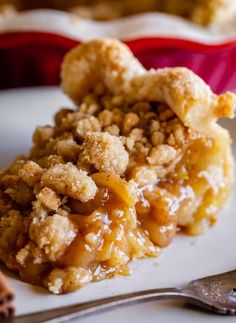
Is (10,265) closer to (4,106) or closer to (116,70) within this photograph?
(116,70)

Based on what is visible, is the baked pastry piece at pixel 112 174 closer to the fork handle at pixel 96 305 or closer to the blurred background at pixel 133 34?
the fork handle at pixel 96 305

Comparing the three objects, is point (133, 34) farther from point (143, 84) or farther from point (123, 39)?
point (143, 84)

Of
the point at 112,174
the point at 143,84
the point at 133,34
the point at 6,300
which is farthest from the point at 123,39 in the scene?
the point at 6,300

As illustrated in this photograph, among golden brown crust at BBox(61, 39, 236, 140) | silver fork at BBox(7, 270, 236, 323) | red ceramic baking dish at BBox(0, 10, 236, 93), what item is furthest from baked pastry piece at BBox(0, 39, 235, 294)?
red ceramic baking dish at BBox(0, 10, 236, 93)

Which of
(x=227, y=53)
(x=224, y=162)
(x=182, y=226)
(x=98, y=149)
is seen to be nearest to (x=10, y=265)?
(x=98, y=149)

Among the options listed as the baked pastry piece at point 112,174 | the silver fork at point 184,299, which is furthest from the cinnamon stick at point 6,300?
the baked pastry piece at point 112,174

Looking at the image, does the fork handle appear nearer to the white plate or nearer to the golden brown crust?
the white plate

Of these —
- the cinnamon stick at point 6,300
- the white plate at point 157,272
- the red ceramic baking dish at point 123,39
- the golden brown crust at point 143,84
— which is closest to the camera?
the cinnamon stick at point 6,300
